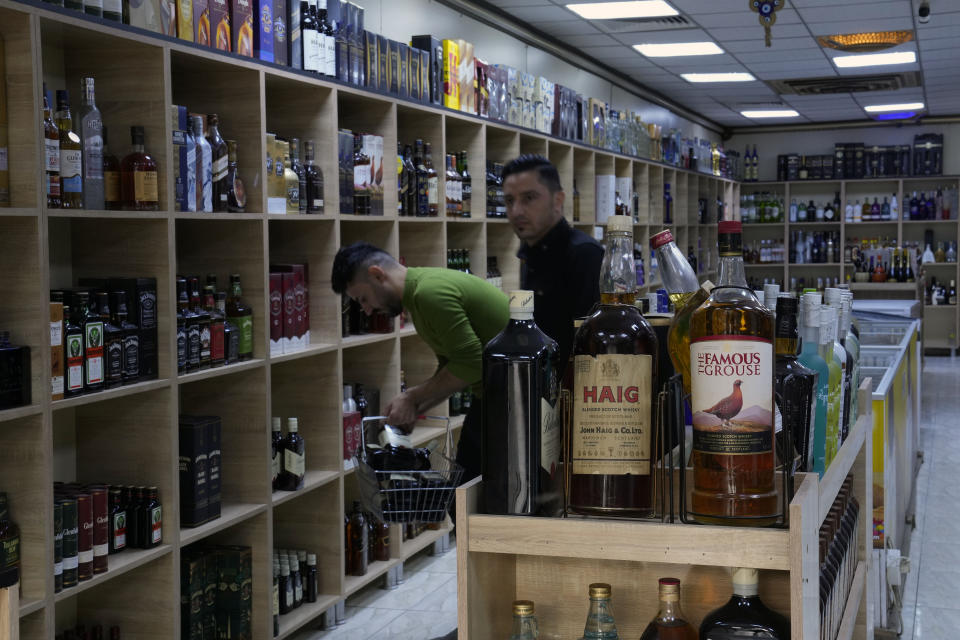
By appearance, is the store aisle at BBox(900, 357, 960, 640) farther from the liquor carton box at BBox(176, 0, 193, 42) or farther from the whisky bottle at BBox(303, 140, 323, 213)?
the liquor carton box at BBox(176, 0, 193, 42)

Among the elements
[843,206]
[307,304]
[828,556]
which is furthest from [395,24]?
[843,206]

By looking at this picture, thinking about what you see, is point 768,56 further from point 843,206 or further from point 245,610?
point 245,610

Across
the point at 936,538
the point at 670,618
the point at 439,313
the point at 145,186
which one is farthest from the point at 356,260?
the point at 936,538

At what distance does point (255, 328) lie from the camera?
142 inches

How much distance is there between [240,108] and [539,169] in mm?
1204

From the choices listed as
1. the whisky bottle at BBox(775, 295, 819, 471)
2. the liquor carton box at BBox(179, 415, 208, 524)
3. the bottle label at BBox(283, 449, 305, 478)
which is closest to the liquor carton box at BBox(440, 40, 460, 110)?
the bottle label at BBox(283, 449, 305, 478)

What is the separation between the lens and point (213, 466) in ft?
11.1

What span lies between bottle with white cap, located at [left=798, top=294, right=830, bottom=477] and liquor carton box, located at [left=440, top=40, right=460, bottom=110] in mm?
3551

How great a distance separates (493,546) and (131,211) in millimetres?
1902

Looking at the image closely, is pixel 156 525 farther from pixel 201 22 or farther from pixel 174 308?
pixel 201 22

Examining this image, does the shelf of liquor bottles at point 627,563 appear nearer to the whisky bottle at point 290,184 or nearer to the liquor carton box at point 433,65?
the whisky bottle at point 290,184

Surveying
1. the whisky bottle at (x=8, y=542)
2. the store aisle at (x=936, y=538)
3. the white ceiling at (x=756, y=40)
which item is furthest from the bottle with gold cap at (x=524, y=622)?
the white ceiling at (x=756, y=40)

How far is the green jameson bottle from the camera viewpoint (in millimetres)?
3511

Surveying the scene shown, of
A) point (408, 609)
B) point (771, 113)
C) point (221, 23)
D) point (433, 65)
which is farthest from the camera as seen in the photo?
point (771, 113)
